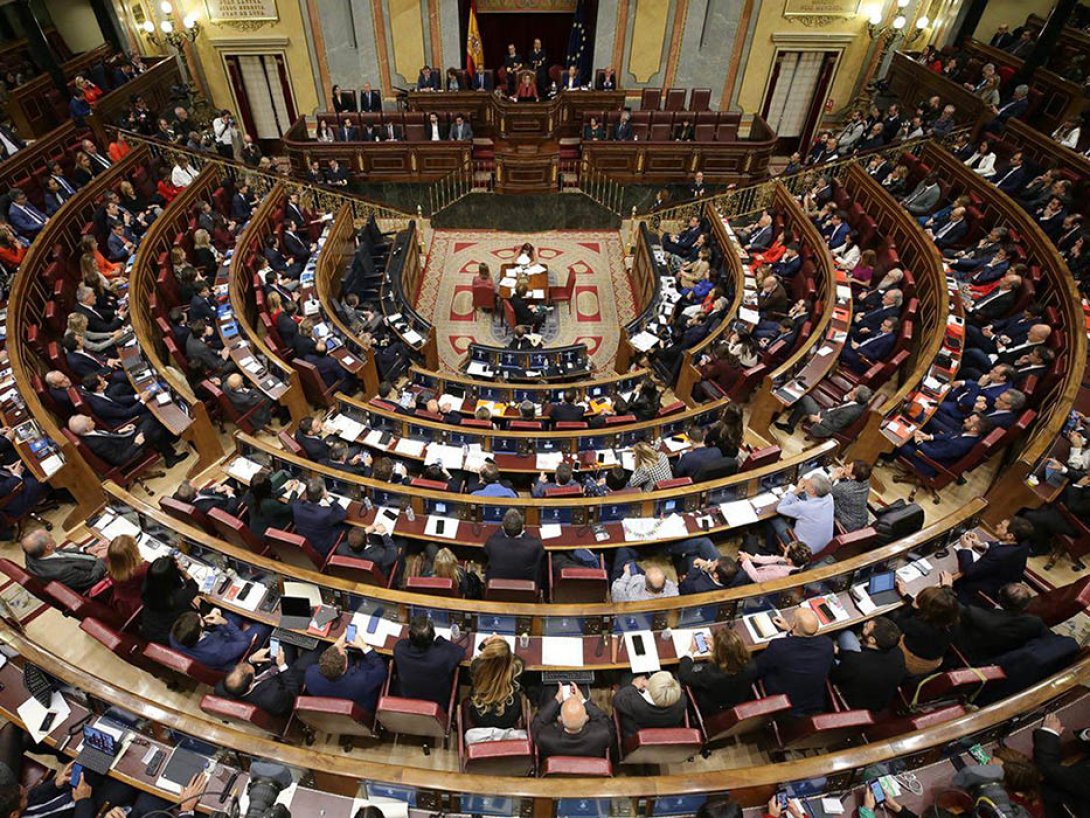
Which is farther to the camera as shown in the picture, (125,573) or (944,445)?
(944,445)

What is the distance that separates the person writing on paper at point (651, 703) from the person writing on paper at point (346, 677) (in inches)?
68.6

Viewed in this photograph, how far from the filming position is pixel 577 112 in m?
14.9

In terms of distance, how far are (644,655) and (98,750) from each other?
3738mm

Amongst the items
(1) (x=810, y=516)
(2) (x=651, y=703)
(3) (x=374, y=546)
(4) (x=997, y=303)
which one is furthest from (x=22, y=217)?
(4) (x=997, y=303)

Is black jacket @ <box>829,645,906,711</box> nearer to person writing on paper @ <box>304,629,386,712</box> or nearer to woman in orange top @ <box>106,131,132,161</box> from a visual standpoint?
person writing on paper @ <box>304,629,386,712</box>

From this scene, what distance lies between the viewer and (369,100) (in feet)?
48.8

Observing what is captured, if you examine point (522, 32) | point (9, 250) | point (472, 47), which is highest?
point (522, 32)

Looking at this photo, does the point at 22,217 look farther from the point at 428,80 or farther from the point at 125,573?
the point at 428,80

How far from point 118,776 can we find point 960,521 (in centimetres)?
646

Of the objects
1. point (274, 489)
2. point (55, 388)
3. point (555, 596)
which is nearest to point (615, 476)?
point (555, 596)

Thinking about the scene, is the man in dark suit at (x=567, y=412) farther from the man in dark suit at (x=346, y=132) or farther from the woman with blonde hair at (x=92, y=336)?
the man in dark suit at (x=346, y=132)

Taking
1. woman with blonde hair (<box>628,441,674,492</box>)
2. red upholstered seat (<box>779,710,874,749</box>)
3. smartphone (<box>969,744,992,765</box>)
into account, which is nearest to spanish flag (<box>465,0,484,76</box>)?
woman with blonde hair (<box>628,441,674,492</box>)

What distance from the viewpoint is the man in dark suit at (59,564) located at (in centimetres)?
464

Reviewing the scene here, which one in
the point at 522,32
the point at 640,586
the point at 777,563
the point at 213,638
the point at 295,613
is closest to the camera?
the point at 213,638
